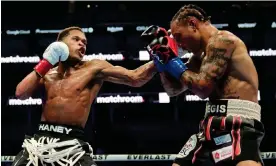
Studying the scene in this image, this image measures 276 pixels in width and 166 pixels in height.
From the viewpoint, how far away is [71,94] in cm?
279

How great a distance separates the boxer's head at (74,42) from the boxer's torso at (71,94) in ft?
0.26

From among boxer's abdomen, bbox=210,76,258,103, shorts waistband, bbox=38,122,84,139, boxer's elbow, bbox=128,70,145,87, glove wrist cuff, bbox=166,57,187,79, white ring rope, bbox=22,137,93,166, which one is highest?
glove wrist cuff, bbox=166,57,187,79

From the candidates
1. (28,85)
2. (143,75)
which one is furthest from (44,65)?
(143,75)

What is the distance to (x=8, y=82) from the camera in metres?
6.46

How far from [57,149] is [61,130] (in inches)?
4.6

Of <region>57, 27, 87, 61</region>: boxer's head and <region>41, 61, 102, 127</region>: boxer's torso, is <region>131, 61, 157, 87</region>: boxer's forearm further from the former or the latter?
<region>57, 27, 87, 61</region>: boxer's head

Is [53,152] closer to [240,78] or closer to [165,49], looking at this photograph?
[165,49]

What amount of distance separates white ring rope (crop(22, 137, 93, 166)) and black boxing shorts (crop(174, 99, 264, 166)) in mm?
748

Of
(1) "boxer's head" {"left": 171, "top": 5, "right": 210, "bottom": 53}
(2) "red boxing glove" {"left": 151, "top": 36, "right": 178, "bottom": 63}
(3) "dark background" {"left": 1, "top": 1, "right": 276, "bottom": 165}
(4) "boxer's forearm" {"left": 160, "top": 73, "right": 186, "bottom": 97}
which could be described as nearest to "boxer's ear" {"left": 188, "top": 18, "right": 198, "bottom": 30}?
(1) "boxer's head" {"left": 171, "top": 5, "right": 210, "bottom": 53}

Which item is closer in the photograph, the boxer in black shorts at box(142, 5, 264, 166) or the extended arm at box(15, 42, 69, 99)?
the boxer in black shorts at box(142, 5, 264, 166)

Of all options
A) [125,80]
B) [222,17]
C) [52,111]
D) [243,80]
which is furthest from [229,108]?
[222,17]

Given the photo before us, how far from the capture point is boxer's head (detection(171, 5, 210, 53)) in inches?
94.5

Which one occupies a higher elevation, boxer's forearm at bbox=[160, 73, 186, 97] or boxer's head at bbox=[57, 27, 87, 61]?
boxer's head at bbox=[57, 27, 87, 61]

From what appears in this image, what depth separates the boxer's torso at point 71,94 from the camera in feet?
9.01
